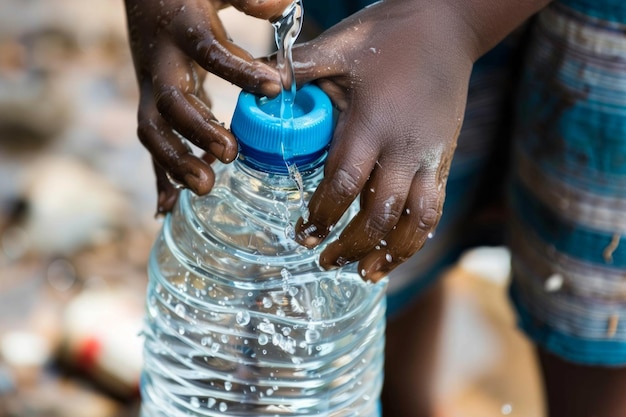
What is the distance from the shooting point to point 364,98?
1.12 m

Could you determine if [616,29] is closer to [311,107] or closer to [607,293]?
[607,293]

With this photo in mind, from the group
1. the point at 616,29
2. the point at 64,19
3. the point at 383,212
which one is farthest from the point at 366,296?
the point at 64,19

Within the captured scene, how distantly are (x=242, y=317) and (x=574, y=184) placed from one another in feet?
2.13

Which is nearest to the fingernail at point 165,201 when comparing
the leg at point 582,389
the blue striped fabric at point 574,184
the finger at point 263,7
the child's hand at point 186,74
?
the child's hand at point 186,74

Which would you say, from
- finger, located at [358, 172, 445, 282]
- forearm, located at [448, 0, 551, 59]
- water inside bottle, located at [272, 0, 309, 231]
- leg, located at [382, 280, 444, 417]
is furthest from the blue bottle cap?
leg, located at [382, 280, 444, 417]

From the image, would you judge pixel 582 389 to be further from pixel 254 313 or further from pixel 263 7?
pixel 263 7

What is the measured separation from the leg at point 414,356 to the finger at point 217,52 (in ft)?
4.10

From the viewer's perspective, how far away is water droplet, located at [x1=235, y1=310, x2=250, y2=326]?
4.79 feet

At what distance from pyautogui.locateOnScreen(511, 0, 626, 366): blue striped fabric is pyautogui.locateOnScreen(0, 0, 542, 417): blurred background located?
2.03 ft

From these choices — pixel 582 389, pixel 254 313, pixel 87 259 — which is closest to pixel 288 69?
pixel 254 313

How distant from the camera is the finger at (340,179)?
3.52 feet

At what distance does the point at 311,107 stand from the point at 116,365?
1.50m

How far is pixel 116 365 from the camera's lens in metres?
2.41

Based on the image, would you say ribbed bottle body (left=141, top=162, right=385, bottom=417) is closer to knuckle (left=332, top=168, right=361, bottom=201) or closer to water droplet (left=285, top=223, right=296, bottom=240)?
water droplet (left=285, top=223, right=296, bottom=240)
